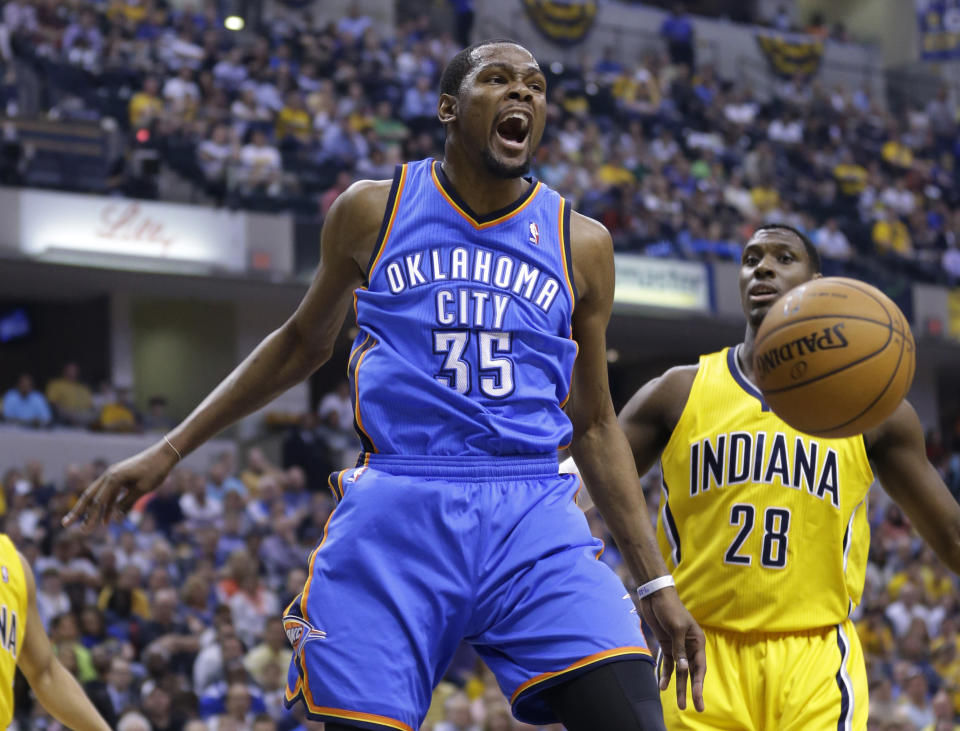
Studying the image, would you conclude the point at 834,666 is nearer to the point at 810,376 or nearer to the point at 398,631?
the point at 810,376

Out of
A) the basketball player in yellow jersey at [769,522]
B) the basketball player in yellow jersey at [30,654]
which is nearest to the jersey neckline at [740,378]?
the basketball player in yellow jersey at [769,522]

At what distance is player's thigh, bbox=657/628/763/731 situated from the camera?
4.17 meters

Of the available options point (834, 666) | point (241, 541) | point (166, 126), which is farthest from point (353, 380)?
point (166, 126)

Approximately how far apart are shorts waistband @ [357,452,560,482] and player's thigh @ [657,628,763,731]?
119 cm

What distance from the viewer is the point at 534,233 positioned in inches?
132

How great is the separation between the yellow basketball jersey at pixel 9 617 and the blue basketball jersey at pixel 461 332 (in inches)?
78.2

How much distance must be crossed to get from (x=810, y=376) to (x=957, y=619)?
11272 mm

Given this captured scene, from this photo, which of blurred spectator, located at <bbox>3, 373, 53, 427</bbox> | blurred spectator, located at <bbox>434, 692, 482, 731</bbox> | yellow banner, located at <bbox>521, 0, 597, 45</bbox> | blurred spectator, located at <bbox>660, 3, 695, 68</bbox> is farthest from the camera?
blurred spectator, located at <bbox>660, 3, 695, 68</bbox>

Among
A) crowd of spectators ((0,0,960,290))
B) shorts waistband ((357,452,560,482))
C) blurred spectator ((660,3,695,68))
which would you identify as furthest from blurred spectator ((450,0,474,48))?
shorts waistband ((357,452,560,482))

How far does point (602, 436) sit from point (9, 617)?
7.55 ft

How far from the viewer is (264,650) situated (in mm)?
10055

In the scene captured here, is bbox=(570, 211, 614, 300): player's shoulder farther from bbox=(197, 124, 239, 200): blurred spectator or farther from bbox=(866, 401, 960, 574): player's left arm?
bbox=(197, 124, 239, 200): blurred spectator

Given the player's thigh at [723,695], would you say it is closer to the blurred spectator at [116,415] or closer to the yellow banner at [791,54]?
the blurred spectator at [116,415]

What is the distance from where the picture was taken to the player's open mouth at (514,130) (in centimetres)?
328
